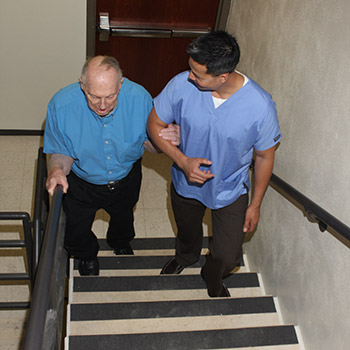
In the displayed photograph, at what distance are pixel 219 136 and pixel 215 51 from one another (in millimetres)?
463

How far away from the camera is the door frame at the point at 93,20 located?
4.26 metres

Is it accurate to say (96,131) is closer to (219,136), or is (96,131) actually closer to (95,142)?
(95,142)

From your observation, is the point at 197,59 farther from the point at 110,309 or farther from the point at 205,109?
the point at 110,309

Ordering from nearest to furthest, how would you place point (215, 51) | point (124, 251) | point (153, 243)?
point (215, 51) < point (124, 251) < point (153, 243)

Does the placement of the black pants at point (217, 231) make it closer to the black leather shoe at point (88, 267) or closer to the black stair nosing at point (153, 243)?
the black leather shoe at point (88, 267)

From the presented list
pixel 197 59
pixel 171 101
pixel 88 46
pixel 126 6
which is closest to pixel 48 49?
pixel 88 46

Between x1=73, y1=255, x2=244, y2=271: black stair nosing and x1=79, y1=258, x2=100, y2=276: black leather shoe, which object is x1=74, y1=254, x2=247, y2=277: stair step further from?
x1=79, y1=258, x2=100, y2=276: black leather shoe

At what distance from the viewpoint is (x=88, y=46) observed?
4.48 meters

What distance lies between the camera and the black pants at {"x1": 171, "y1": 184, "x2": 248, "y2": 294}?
273cm

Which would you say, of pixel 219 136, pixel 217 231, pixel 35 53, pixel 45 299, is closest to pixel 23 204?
pixel 35 53

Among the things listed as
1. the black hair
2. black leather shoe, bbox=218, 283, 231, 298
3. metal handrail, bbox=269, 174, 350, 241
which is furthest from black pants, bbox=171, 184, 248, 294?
the black hair

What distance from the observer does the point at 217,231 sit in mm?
2785

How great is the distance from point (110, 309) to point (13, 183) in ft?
6.64

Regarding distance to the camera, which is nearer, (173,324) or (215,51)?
(215,51)
